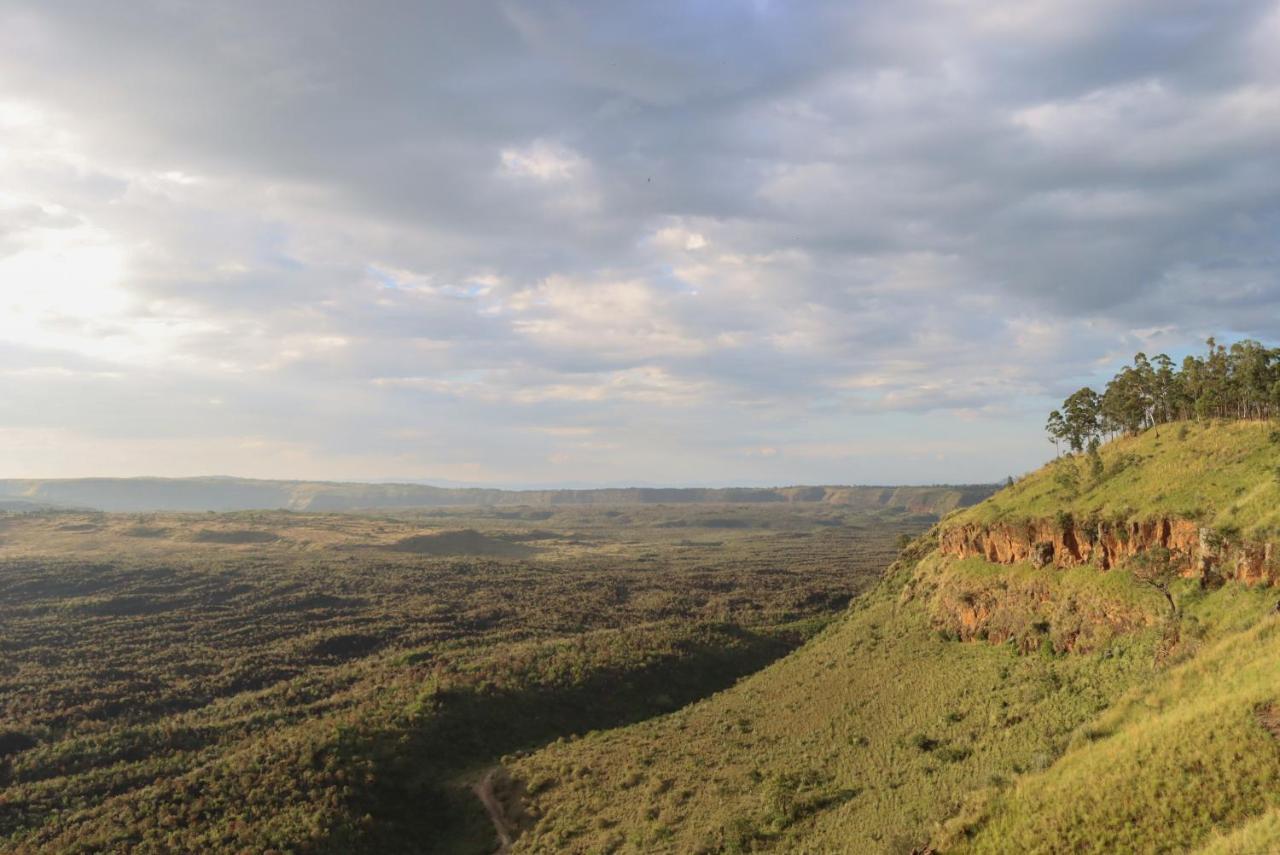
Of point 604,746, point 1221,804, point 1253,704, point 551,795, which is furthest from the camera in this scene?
point 604,746

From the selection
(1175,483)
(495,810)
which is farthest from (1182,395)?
(495,810)

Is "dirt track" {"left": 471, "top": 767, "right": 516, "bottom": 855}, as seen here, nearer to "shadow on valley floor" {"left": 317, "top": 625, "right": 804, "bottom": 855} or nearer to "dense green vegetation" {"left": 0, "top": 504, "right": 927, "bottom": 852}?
"shadow on valley floor" {"left": 317, "top": 625, "right": 804, "bottom": 855}

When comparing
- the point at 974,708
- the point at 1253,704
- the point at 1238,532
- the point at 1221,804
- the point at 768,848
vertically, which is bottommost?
the point at 768,848

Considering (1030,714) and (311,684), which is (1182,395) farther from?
(311,684)

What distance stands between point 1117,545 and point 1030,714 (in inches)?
568

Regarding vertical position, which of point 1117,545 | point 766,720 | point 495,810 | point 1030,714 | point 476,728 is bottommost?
point 495,810

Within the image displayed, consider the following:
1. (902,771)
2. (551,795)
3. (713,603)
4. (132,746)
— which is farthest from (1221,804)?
(713,603)

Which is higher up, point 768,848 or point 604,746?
point 768,848

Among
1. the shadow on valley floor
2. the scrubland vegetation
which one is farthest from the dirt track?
the shadow on valley floor

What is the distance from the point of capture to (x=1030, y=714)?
33.8 m

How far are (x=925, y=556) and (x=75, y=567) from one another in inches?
6247

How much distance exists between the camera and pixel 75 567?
13138 centimetres

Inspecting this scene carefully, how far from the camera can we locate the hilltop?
2094 cm

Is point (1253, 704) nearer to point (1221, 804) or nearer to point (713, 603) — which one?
point (1221, 804)
